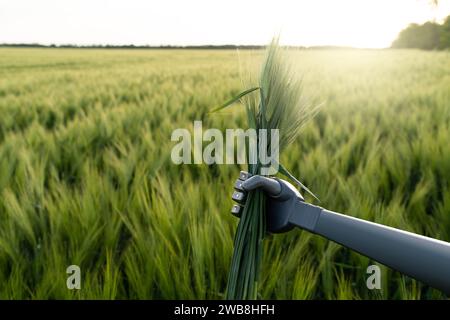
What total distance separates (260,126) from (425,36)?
2436 centimetres

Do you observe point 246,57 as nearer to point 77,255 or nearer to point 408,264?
point 408,264

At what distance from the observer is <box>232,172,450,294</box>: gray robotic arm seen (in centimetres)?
26

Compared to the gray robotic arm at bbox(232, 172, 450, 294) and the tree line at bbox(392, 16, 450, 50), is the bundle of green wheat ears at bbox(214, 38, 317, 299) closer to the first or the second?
the gray robotic arm at bbox(232, 172, 450, 294)

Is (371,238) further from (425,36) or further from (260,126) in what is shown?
(425,36)

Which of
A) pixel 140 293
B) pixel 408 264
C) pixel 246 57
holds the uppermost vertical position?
pixel 246 57

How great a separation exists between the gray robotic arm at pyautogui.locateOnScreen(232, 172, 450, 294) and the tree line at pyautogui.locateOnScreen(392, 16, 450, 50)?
2132 cm

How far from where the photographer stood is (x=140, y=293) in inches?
21.8

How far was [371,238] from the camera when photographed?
27 centimetres

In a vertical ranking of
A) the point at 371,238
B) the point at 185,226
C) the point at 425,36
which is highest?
the point at 425,36

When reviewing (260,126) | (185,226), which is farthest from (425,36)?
(260,126)

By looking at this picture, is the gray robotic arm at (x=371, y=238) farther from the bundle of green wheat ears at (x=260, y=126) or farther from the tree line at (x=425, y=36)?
the tree line at (x=425, y=36)
